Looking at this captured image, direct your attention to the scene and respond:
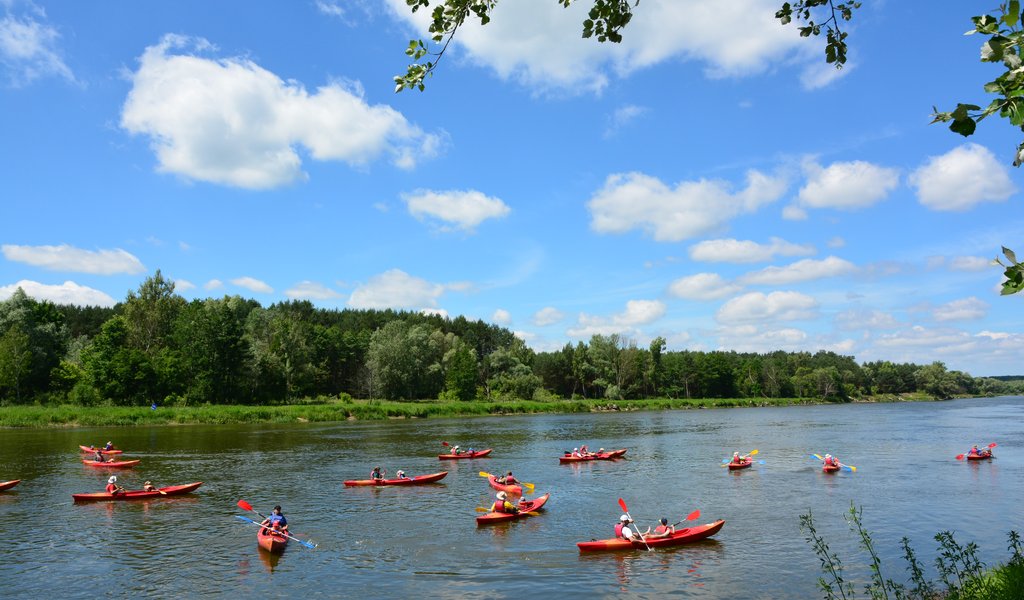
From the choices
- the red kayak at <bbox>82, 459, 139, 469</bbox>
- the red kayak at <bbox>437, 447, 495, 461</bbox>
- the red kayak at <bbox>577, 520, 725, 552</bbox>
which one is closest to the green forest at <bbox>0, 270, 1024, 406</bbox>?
the red kayak at <bbox>82, 459, 139, 469</bbox>

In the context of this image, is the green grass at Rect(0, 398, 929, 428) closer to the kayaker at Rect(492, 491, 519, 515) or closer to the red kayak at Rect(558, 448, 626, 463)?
the red kayak at Rect(558, 448, 626, 463)

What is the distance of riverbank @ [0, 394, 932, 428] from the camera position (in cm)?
5953

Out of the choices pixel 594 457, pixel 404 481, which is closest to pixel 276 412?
pixel 594 457

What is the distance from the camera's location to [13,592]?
53.4 ft

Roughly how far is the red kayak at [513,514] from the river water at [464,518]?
0.59m

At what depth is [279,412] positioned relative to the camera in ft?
234

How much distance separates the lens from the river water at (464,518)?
17.0m

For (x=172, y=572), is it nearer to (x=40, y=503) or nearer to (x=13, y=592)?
(x=13, y=592)

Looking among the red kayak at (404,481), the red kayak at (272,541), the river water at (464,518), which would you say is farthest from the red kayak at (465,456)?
the red kayak at (272,541)

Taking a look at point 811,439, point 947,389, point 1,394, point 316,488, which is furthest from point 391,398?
point 947,389

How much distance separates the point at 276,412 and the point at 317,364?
29.6 metres

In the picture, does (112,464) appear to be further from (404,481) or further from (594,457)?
(594,457)

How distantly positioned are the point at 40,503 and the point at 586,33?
3075 centimetres

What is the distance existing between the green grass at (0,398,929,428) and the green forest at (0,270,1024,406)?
14.2 feet
